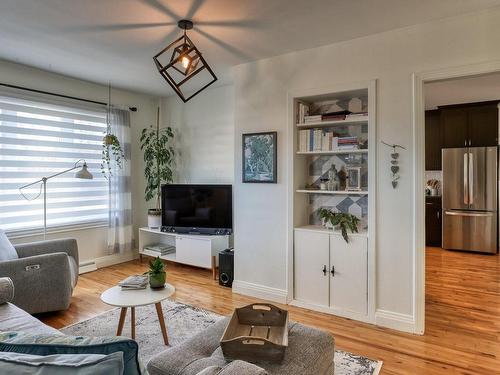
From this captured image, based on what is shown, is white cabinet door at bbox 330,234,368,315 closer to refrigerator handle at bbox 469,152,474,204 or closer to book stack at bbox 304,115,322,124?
book stack at bbox 304,115,322,124

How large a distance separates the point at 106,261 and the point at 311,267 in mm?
3027

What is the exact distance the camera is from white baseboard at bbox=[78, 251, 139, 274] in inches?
175

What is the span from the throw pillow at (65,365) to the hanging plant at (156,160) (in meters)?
4.06

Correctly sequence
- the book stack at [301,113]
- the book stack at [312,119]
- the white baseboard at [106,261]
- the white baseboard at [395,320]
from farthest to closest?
the white baseboard at [106,261]
the book stack at [301,113]
the book stack at [312,119]
the white baseboard at [395,320]

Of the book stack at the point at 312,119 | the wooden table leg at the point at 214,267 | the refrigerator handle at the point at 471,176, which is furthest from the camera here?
the refrigerator handle at the point at 471,176

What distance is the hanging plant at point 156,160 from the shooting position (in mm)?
4945

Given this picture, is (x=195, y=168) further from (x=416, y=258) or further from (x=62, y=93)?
(x=416, y=258)

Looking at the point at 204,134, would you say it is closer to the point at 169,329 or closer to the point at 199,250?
the point at 199,250

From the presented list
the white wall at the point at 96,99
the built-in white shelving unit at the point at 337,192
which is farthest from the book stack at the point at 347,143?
the white wall at the point at 96,99

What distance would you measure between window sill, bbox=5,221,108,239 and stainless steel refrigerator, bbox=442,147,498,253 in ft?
18.1

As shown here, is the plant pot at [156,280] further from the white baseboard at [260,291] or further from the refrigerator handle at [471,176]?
the refrigerator handle at [471,176]

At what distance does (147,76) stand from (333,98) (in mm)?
2293

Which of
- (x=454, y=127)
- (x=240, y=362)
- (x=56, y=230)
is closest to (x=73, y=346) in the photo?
(x=240, y=362)

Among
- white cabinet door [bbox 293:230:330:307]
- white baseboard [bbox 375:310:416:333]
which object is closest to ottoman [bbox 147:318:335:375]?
white baseboard [bbox 375:310:416:333]
